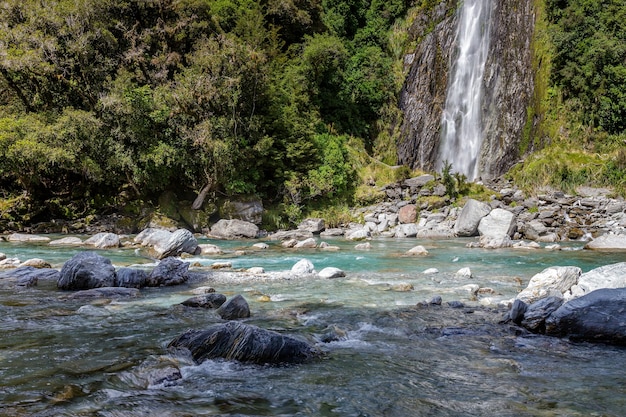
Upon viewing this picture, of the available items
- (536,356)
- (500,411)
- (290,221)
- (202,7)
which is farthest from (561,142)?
(500,411)

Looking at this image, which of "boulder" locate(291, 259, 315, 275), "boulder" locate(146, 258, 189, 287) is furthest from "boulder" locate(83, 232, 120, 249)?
"boulder" locate(291, 259, 315, 275)

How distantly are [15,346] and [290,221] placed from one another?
2046 cm

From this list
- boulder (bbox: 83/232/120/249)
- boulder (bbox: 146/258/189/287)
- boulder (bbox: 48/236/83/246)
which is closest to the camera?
boulder (bbox: 146/258/189/287)

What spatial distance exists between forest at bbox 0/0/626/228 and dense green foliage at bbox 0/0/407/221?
7 cm

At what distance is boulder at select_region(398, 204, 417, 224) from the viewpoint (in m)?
23.9

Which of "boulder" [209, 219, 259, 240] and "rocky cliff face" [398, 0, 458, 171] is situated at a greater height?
"rocky cliff face" [398, 0, 458, 171]

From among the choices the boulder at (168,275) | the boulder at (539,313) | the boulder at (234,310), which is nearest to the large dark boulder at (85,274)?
the boulder at (168,275)

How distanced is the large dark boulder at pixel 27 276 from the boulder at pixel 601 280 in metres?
10.2

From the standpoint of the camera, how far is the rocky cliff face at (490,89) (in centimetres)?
2839

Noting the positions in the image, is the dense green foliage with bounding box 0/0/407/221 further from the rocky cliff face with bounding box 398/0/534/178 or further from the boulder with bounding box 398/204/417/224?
the rocky cliff face with bounding box 398/0/534/178

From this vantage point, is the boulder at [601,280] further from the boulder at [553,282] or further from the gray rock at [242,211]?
the gray rock at [242,211]

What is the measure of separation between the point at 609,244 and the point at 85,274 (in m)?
16.4

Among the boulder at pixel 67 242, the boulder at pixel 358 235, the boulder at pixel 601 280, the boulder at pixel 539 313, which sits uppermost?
the boulder at pixel 601 280

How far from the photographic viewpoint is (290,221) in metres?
25.2
